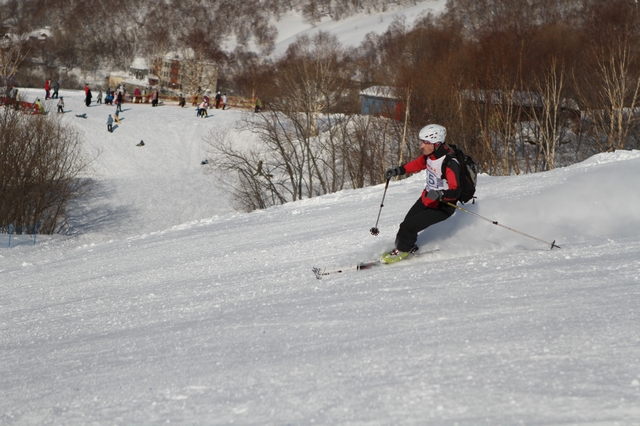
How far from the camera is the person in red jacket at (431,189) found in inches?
236

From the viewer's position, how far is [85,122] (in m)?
39.5

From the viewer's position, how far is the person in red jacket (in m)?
5.98

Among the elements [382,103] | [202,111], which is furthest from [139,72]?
[382,103]

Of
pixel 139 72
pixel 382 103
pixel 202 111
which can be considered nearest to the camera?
pixel 382 103

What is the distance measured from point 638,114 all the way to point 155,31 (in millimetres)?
102384

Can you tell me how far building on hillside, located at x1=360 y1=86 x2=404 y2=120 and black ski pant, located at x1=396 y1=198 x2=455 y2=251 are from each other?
27.8 metres

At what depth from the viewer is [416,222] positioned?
629 centimetres

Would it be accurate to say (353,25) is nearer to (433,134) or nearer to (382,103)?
(382,103)

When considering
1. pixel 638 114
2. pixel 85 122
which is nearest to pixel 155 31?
pixel 85 122

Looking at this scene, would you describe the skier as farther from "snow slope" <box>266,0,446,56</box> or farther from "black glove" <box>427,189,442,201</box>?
"snow slope" <box>266,0,446,56</box>

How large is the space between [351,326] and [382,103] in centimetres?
3454

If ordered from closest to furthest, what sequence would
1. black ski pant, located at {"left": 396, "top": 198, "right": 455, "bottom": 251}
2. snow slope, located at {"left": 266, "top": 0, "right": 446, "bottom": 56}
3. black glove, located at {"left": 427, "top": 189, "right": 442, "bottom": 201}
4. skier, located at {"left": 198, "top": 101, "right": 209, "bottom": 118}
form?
black glove, located at {"left": 427, "top": 189, "right": 442, "bottom": 201}
black ski pant, located at {"left": 396, "top": 198, "right": 455, "bottom": 251}
skier, located at {"left": 198, "top": 101, "right": 209, "bottom": 118}
snow slope, located at {"left": 266, "top": 0, "right": 446, "bottom": 56}

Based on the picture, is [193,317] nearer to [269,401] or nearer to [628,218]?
[269,401]

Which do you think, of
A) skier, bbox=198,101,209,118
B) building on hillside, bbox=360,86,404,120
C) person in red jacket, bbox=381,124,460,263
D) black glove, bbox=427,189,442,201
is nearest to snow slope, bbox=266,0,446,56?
skier, bbox=198,101,209,118
